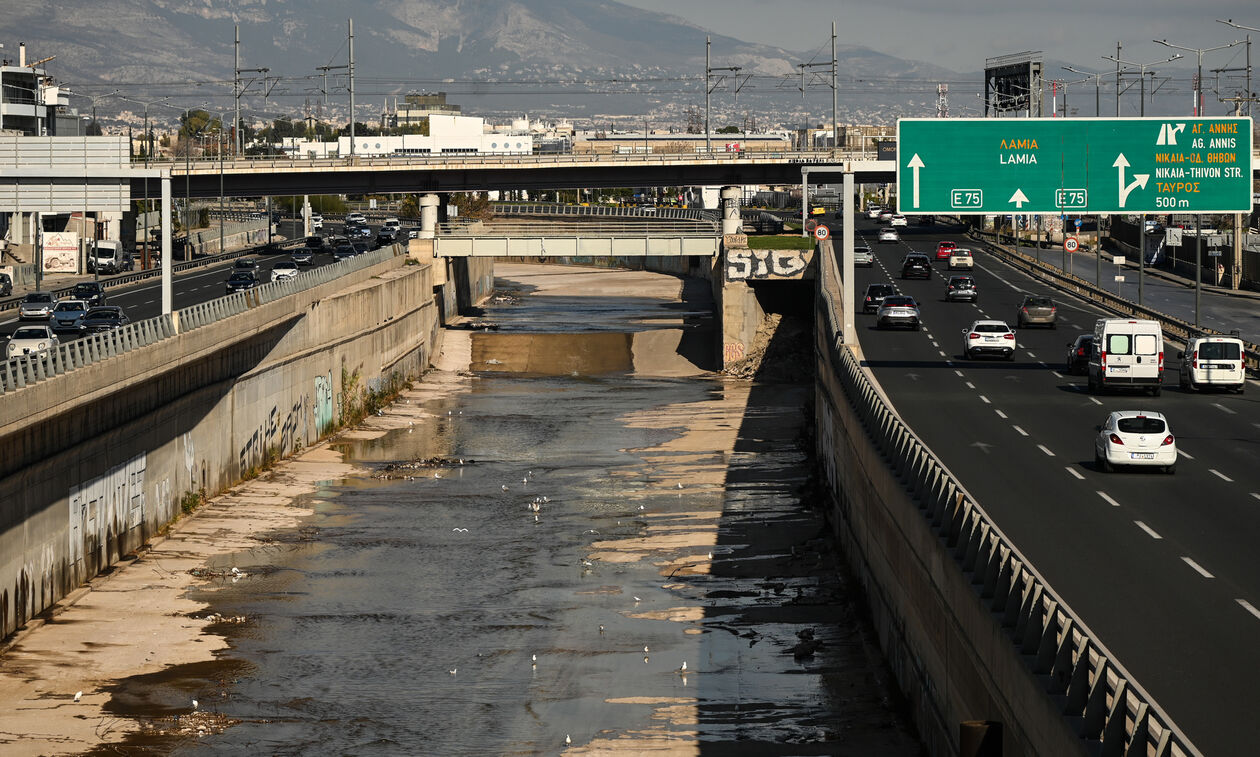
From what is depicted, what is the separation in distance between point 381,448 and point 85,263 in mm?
50753

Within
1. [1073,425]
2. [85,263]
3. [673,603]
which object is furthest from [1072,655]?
[85,263]

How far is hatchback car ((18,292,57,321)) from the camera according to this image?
69.1 metres

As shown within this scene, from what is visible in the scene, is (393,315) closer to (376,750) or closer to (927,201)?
(927,201)

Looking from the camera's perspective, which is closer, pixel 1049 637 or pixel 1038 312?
pixel 1049 637

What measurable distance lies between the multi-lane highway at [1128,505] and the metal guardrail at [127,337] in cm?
2104

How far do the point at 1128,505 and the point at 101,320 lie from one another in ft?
139

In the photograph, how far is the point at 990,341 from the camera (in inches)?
2591

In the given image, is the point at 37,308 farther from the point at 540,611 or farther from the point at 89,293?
the point at 540,611

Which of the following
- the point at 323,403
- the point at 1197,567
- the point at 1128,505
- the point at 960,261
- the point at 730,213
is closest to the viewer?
the point at 1197,567

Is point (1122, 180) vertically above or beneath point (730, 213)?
beneath

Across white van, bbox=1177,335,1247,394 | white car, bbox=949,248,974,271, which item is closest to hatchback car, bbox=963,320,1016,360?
white van, bbox=1177,335,1247,394

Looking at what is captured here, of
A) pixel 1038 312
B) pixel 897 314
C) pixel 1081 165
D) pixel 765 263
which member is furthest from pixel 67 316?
pixel 1038 312

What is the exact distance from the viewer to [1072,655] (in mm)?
18453

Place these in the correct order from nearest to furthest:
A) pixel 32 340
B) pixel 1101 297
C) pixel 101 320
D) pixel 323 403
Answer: pixel 32 340
pixel 101 320
pixel 323 403
pixel 1101 297
